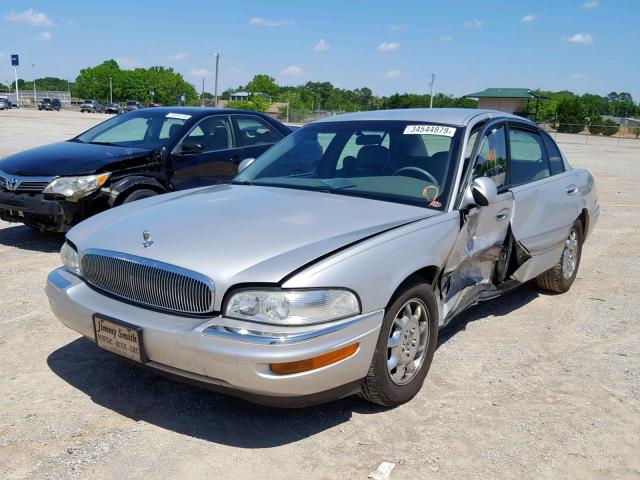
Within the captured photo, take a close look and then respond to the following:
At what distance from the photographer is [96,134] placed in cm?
764

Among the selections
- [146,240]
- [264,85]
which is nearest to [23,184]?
[146,240]

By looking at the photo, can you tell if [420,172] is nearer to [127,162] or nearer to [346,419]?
[346,419]

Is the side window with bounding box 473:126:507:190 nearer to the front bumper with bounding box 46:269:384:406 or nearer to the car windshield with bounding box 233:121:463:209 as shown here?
the car windshield with bounding box 233:121:463:209

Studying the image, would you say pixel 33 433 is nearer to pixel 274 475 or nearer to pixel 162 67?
pixel 274 475

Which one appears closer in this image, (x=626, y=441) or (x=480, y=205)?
(x=626, y=441)

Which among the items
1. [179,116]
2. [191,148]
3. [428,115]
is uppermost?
[428,115]

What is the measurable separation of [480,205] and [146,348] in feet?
7.10

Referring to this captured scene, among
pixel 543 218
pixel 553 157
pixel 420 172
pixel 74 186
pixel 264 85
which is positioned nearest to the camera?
pixel 420 172

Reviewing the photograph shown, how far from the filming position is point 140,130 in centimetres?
741

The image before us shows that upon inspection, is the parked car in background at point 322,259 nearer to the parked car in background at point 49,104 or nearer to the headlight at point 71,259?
the headlight at point 71,259

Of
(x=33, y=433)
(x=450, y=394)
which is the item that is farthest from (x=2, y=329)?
(x=450, y=394)

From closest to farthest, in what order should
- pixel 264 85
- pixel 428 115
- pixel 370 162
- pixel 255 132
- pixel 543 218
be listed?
pixel 370 162, pixel 428 115, pixel 543 218, pixel 255 132, pixel 264 85

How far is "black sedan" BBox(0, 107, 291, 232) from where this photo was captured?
248 inches

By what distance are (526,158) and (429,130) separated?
3.96ft
